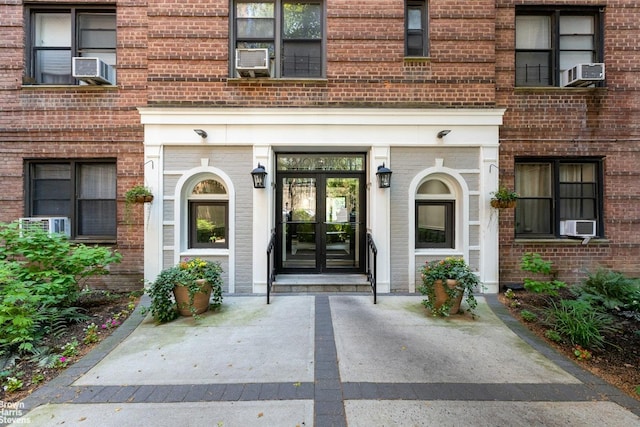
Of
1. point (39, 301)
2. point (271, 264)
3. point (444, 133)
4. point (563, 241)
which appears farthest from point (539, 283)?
point (39, 301)

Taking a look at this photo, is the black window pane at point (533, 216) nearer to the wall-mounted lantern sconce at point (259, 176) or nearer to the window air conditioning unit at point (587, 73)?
the window air conditioning unit at point (587, 73)

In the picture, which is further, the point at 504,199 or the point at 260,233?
the point at 260,233

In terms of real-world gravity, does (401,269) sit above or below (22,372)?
above

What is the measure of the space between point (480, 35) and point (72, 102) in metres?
8.02

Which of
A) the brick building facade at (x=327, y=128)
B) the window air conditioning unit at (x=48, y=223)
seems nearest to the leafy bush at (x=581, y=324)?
the brick building facade at (x=327, y=128)

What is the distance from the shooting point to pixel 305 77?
593cm

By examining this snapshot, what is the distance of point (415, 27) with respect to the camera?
233 inches

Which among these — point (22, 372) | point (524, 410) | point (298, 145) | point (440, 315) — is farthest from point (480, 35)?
point (22, 372)

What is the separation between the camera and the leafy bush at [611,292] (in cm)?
475

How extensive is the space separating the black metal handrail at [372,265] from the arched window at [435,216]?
3.21ft

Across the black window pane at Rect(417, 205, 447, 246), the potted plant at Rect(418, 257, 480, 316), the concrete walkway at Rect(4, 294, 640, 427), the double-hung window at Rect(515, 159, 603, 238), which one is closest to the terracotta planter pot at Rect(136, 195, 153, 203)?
the concrete walkway at Rect(4, 294, 640, 427)

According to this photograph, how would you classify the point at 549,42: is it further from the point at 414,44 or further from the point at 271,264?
the point at 271,264

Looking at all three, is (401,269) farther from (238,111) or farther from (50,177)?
(50,177)

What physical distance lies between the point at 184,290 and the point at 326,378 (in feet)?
8.84
